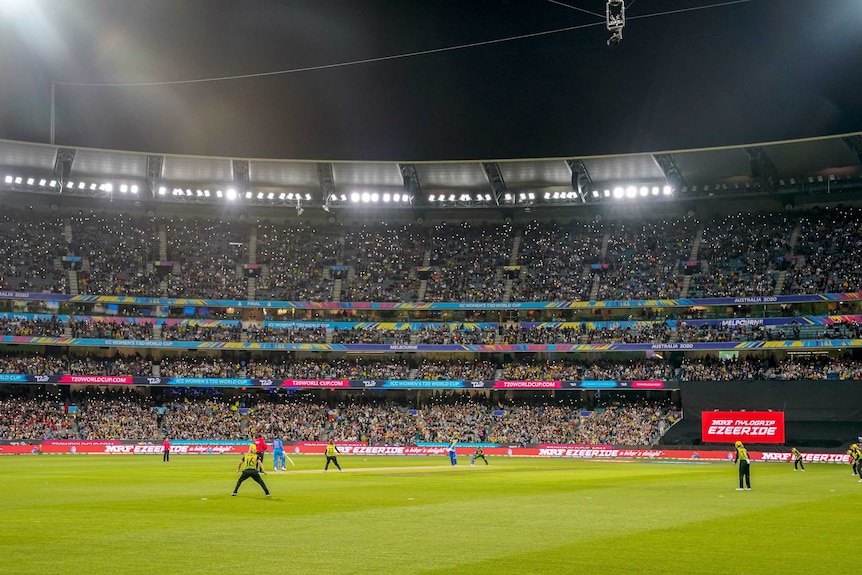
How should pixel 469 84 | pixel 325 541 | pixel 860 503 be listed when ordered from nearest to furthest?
pixel 325 541 → pixel 860 503 → pixel 469 84

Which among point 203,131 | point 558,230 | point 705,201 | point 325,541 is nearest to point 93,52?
point 203,131

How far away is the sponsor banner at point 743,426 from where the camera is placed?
68.7 meters

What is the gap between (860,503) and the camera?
2966cm

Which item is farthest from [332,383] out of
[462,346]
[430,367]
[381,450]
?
[462,346]

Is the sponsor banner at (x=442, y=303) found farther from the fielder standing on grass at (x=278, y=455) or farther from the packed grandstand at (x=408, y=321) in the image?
the fielder standing on grass at (x=278, y=455)

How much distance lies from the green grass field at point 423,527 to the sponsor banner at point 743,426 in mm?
30000

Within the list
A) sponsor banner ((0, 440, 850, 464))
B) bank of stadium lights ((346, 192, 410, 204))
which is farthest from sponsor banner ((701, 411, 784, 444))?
bank of stadium lights ((346, 192, 410, 204))

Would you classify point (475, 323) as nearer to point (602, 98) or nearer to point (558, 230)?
point (558, 230)

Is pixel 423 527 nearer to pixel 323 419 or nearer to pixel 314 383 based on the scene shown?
pixel 323 419

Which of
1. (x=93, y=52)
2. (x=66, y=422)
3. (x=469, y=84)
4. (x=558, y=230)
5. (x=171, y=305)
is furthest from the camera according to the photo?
(x=558, y=230)

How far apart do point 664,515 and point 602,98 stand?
51.9 m

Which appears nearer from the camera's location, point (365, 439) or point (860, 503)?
point (860, 503)

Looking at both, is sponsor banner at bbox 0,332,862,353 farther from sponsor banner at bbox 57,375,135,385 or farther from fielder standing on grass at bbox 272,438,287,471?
fielder standing on grass at bbox 272,438,287,471

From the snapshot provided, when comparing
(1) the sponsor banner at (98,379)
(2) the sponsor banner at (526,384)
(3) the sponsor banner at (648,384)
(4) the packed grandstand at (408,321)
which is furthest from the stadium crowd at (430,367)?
(2) the sponsor banner at (526,384)
